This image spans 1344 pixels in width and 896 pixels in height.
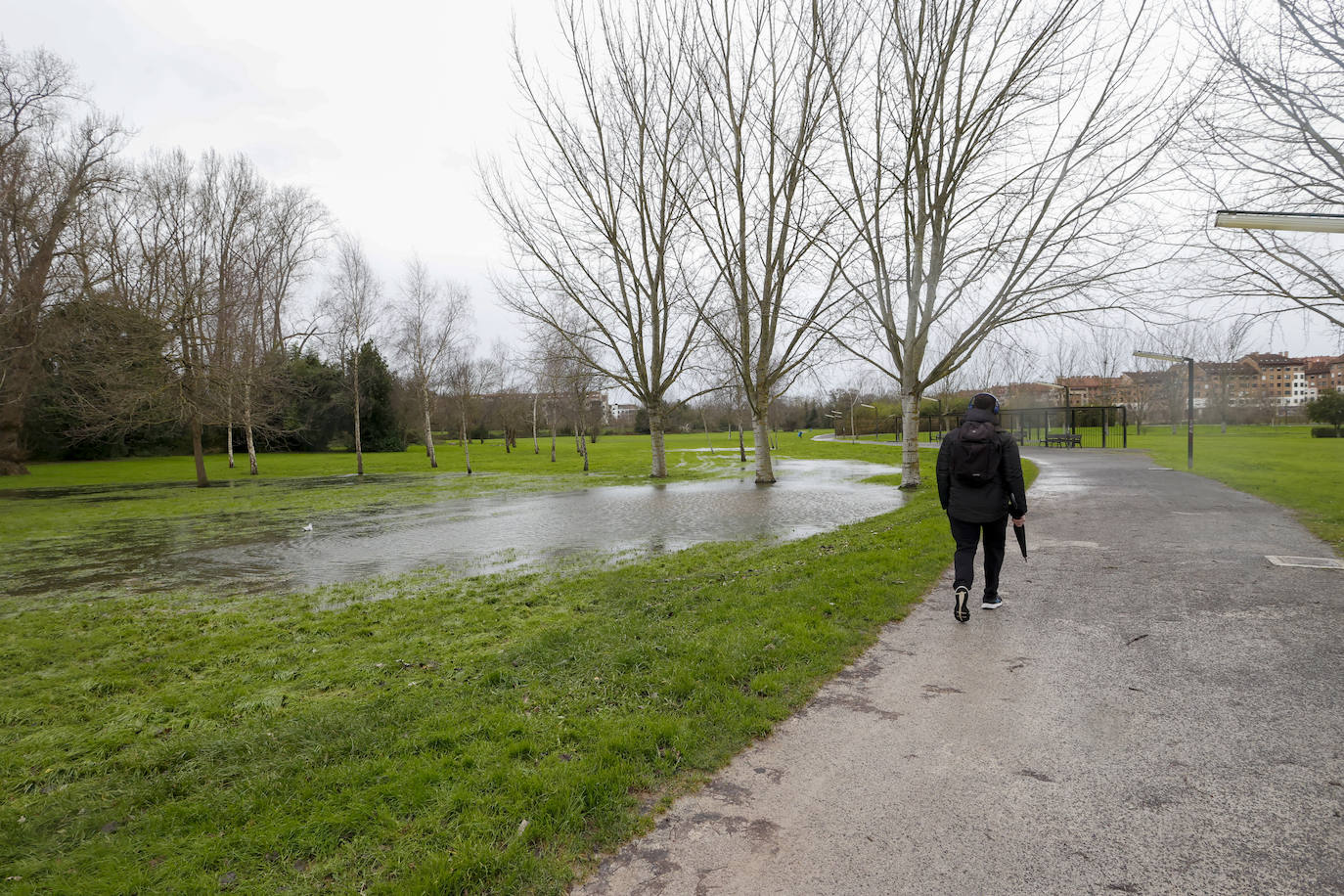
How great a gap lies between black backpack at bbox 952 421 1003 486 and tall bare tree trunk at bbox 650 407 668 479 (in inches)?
676

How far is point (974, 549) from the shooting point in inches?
224

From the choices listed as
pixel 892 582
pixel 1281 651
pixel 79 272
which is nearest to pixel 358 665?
pixel 892 582

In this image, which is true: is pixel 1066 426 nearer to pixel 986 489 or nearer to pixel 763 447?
pixel 763 447

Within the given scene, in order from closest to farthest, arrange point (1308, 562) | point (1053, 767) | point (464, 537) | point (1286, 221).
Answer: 1. point (1053, 767)
2. point (1286, 221)
3. point (1308, 562)
4. point (464, 537)

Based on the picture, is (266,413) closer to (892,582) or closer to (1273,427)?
(892,582)

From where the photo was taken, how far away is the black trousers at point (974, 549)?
18.6 feet

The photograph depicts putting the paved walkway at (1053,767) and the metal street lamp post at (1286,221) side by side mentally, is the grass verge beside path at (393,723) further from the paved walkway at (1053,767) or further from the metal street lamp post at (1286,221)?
the metal street lamp post at (1286,221)

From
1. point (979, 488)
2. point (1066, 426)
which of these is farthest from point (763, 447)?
point (1066, 426)

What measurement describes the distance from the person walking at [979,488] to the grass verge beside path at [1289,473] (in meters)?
5.30

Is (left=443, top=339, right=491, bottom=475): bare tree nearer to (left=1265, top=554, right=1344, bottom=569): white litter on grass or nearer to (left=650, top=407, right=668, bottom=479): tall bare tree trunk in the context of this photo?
(left=650, top=407, right=668, bottom=479): tall bare tree trunk

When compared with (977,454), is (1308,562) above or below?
below

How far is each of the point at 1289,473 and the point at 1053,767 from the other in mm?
20222

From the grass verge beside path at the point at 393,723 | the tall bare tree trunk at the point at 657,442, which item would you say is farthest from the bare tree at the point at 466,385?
the grass verge beside path at the point at 393,723

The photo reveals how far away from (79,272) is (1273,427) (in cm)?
7136
